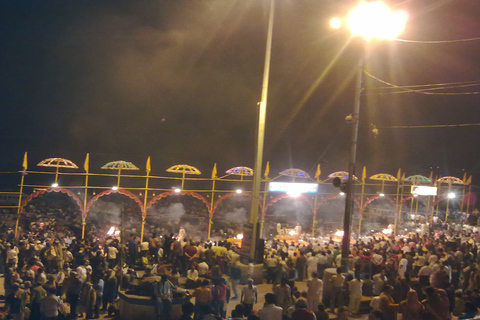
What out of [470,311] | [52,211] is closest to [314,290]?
[470,311]

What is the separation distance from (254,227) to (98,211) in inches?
1042

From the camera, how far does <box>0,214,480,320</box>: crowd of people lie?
310 inches

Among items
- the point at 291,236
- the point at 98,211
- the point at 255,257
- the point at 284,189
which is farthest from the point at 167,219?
the point at 255,257

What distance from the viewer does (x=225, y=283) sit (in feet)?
31.2

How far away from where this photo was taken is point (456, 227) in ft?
94.2

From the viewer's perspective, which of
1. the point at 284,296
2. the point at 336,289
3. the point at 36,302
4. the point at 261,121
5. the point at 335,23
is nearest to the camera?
the point at 36,302

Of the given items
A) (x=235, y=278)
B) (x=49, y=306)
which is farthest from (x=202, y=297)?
(x=235, y=278)

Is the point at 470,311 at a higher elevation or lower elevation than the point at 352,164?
lower

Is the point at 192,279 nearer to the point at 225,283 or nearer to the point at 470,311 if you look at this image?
the point at 225,283

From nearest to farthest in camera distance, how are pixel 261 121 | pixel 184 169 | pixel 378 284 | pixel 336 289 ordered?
pixel 336 289 < pixel 378 284 < pixel 261 121 < pixel 184 169

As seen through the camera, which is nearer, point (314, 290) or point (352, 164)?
point (314, 290)

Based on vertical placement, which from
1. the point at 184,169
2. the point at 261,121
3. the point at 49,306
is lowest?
the point at 49,306

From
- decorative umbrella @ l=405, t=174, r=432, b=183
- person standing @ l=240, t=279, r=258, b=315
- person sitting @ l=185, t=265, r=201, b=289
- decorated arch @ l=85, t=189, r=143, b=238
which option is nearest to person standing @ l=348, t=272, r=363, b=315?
person standing @ l=240, t=279, r=258, b=315

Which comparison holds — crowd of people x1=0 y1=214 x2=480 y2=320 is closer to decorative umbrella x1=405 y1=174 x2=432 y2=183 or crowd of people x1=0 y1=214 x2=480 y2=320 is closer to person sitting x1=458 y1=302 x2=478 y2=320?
person sitting x1=458 y1=302 x2=478 y2=320
